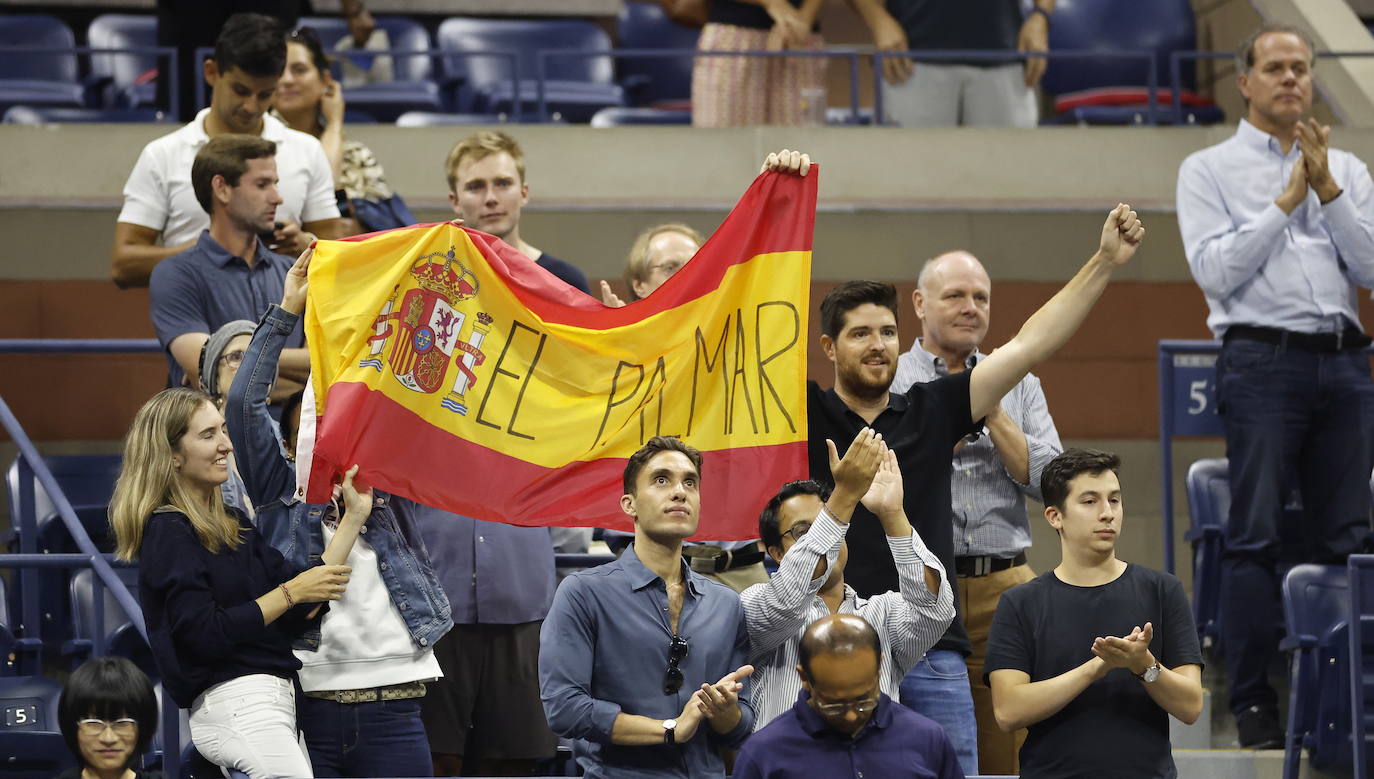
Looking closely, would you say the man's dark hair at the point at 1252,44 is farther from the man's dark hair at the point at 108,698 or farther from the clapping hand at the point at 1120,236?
the man's dark hair at the point at 108,698

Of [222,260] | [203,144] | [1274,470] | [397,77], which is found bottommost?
[1274,470]

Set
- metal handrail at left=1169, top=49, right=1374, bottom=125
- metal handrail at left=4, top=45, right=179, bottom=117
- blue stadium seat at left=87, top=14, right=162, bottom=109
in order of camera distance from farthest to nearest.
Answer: blue stadium seat at left=87, top=14, right=162, bottom=109 → metal handrail at left=1169, top=49, right=1374, bottom=125 → metal handrail at left=4, top=45, right=179, bottom=117

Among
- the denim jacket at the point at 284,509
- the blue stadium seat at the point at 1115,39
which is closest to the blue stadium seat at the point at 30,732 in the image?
the denim jacket at the point at 284,509

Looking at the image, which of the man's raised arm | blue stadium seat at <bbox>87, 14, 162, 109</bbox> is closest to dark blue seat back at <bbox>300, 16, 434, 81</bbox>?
blue stadium seat at <bbox>87, 14, 162, 109</bbox>

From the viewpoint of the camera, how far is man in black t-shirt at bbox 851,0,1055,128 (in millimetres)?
9891

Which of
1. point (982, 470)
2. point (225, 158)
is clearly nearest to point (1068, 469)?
point (982, 470)

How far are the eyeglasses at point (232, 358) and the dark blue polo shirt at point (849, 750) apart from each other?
6.83 ft

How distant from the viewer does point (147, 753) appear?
6.00 meters

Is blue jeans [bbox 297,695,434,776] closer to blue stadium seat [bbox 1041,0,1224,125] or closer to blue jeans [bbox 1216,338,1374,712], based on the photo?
blue jeans [bbox 1216,338,1374,712]

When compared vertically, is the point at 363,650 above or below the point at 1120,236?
below

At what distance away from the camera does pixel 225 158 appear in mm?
6402

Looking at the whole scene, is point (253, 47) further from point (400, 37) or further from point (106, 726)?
point (400, 37)

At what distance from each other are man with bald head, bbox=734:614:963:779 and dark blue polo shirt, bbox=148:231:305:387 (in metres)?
2.53

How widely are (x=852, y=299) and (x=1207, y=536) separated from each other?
269 cm
